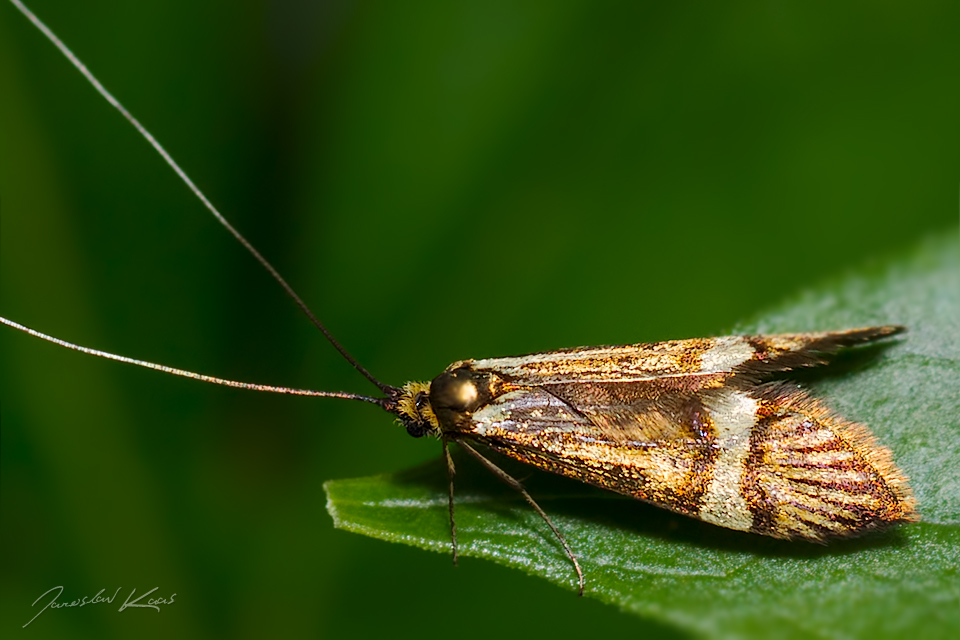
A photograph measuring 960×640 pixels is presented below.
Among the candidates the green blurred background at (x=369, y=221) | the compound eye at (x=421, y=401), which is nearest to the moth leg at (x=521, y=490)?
the compound eye at (x=421, y=401)

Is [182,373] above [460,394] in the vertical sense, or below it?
above

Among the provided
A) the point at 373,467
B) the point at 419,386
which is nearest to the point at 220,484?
the point at 373,467

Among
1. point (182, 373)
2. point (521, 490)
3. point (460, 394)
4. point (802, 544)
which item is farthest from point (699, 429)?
point (182, 373)

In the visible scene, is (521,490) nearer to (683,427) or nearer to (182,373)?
(683,427)

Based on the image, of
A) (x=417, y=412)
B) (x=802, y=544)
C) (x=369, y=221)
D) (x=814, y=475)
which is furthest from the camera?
(x=369, y=221)

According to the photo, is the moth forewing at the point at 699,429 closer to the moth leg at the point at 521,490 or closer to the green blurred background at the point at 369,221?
the moth leg at the point at 521,490

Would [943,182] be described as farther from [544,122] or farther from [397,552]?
[397,552]

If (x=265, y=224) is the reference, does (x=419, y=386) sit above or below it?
below
